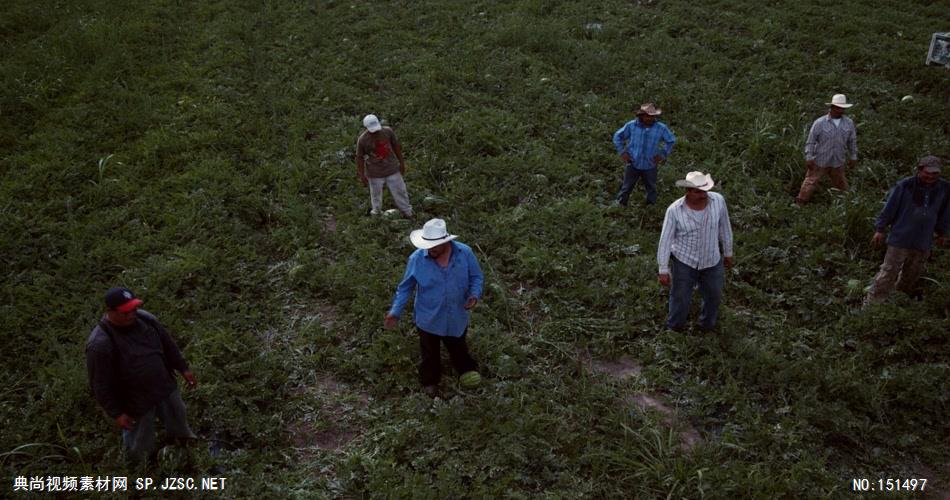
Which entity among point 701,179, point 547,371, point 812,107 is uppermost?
point 701,179

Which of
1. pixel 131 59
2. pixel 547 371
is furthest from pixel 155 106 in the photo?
pixel 547 371

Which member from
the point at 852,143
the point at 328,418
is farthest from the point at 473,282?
the point at 852,143

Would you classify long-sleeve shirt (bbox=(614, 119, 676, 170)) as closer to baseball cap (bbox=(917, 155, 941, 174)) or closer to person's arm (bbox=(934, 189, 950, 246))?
baseball cap (bbox=(917, 155, 941, 174))

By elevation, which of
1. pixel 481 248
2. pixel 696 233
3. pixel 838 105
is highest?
pixel 838 105

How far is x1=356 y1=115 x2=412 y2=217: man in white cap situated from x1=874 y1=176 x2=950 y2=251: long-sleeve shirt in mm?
5749

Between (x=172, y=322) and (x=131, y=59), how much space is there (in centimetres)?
881

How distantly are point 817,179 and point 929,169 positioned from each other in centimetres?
256

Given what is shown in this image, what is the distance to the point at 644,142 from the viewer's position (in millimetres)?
8680

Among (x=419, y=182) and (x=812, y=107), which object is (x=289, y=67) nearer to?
(x=419, y=182)

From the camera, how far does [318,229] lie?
28.8 feet

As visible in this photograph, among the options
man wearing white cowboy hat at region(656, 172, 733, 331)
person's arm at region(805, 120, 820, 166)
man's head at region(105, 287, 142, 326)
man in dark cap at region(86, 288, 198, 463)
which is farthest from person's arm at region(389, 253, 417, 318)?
→ person's arm at region(805, 120, 820, 166)

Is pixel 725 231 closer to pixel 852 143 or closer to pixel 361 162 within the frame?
pixel 852 143

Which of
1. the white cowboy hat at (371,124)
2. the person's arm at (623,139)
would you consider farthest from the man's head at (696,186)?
the white cowboy hat at (371,124)

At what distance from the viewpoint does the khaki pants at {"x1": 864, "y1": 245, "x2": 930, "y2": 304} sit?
684cm
